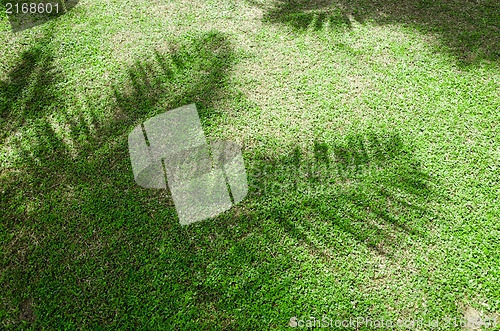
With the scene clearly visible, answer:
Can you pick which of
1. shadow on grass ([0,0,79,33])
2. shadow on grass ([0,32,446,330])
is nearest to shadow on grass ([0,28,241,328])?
shadow on grass ([0,32,446,330])

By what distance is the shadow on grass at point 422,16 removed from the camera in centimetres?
560

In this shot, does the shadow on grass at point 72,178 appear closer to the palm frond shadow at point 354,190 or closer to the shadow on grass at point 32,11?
the shadow on grass at point 32,11

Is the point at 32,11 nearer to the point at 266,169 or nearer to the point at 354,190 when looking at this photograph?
the point at 266,169

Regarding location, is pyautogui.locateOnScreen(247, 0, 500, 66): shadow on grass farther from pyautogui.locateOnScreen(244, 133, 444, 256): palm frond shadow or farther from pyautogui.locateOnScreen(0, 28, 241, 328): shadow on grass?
pyautogui.locateOnScreen(244, 133, 444, 256): palm frond shadow

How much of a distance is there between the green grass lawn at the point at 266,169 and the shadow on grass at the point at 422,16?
0.04m

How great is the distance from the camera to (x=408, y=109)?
464cm

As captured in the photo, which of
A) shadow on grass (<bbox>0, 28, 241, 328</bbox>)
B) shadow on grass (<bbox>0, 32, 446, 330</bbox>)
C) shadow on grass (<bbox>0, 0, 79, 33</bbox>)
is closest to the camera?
shadow on grass (<bbox>0, 32, 446, 330</bbox>)

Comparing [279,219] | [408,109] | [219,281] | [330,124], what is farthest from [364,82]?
[219,281]

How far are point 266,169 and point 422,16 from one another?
453cm

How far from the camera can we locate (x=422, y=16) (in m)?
6.13

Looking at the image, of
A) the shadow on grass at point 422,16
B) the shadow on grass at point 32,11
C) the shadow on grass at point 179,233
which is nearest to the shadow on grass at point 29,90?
the shadow on grass at point 179,233

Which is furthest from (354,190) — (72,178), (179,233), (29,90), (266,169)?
(29,90)

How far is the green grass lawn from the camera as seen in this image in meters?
3.16

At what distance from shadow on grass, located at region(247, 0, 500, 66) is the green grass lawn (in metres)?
0.04
